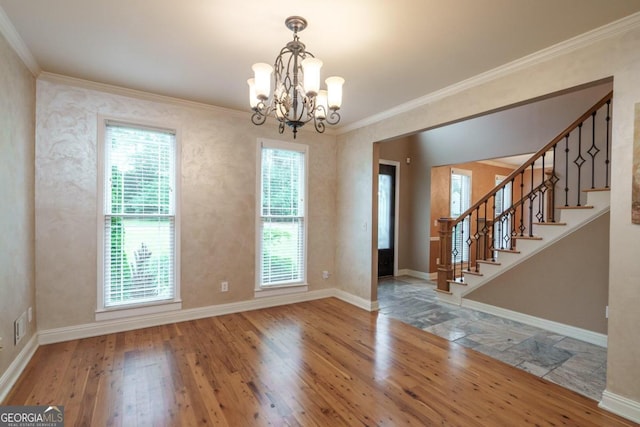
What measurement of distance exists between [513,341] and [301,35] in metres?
3.68

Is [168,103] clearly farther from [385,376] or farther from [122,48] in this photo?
[385,376]

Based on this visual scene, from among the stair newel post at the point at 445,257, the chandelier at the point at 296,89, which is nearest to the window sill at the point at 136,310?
the chandelier at the point at 296,89

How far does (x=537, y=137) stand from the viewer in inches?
184

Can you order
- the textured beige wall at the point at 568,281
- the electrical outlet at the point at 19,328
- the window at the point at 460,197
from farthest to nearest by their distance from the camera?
the window at the point at 460,197 → the textured beige wall at the point at 568,281 → the electrical outlet at the point at 19,328

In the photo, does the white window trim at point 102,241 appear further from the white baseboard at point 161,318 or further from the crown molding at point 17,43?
the crown molding at point 17,43

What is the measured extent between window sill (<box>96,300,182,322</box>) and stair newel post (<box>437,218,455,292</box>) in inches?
150

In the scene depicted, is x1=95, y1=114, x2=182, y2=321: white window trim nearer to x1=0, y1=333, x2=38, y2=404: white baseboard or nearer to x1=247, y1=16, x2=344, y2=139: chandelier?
x1=0, y1=333, x2=38, y2=404: white baseboard

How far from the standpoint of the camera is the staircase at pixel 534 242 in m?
3.35

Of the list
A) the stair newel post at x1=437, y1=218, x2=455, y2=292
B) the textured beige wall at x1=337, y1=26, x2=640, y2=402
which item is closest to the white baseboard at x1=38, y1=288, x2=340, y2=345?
the stair newel post at x1=437, y1=218, x2=455, y2=292

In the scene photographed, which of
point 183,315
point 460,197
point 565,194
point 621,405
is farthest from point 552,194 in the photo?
point 183,315

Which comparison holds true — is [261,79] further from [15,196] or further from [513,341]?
[513,341]

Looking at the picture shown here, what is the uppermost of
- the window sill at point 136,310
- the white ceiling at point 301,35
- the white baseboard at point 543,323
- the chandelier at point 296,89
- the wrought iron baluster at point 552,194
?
the white ceiling at point 301,35

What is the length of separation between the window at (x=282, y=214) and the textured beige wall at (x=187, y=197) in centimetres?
14

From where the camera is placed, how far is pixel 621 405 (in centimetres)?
213
